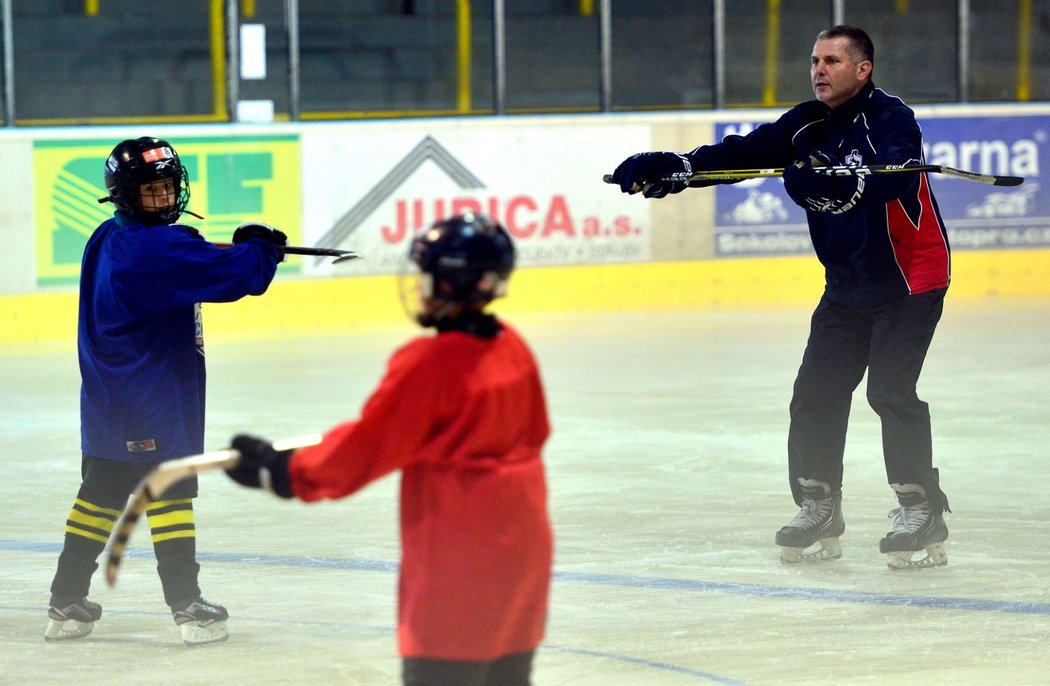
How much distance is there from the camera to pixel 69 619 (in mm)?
5484

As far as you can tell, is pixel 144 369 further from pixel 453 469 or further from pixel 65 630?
pixel 453 469

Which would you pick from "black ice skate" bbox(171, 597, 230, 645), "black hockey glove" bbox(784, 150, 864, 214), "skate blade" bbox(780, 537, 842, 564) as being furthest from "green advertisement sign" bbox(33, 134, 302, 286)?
"black ice skate" bbox(171, 597, 230, 645)

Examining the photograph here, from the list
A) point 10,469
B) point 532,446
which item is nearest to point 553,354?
point 10,469

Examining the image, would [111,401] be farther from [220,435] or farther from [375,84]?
[375,84]

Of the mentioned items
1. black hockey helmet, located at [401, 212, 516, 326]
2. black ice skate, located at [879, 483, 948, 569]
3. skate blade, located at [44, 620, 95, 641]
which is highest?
Answer: black hockey helmet, located at [401, 212, 516, 326]

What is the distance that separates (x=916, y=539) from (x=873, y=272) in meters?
0.89

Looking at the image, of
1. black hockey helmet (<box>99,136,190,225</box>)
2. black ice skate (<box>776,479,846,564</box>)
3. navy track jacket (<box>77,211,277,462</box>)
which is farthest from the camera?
black ice skate (<box>776,479,846,564</box>)

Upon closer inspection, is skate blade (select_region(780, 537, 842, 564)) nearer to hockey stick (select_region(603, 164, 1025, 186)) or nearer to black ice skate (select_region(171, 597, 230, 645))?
hockey stick (select_region(603, 164, 1025, 186))

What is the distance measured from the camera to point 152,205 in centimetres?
537

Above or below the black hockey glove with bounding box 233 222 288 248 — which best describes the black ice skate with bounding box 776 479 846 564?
below

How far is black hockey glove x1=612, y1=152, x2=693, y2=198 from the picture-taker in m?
6.50

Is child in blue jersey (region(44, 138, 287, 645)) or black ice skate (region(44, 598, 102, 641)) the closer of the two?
child in blue jersey (region(44, 138, 287, 645))

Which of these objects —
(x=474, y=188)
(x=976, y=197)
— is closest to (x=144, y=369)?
(x=474, y=188)

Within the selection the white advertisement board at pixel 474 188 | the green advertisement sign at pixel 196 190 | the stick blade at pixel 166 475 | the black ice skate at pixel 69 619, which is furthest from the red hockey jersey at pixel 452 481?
the white advertisement board at pixel 474 188
